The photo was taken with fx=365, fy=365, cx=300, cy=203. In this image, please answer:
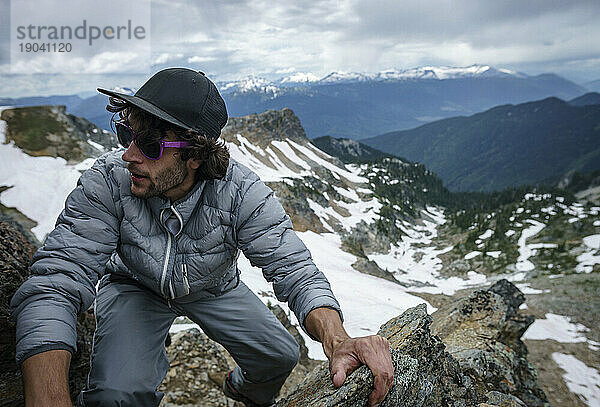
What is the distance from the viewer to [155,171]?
4305 millimetres

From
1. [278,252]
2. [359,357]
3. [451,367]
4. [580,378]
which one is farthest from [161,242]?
[580,378]

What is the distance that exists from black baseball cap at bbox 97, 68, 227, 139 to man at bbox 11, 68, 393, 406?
0.01 metres

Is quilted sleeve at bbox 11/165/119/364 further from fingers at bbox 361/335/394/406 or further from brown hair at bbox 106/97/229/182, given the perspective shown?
fingers at bbox 361/335/394/406

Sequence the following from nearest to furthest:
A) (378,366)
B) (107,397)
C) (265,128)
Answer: (378,366) → (107,397) → (265,128)

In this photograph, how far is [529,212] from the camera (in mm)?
95750

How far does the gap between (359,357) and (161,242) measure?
264cm

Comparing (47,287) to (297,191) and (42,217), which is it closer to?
(42,217)

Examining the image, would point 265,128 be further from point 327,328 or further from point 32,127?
point 327,328

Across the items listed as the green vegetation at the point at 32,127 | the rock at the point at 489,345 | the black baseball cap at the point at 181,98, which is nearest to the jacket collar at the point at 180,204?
the black baseball cap at the point at 181,98

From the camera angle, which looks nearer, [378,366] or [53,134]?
[378,366]

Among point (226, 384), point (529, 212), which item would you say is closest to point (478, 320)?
point (226, 384)

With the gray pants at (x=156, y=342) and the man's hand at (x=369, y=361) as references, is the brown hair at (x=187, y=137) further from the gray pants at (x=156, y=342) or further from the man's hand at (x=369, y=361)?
the man's hand at (x=369, y=361)

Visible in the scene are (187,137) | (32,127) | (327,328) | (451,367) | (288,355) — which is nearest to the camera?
(327,328)

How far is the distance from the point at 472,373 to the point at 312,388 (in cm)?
394
